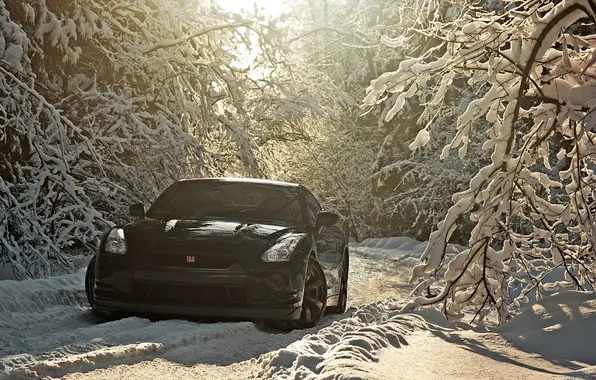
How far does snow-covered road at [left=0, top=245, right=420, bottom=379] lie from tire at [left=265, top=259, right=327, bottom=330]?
15 centimetres

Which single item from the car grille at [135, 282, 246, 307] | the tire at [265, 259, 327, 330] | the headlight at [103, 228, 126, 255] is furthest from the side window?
the headlight at [103, 228, 126, 255]

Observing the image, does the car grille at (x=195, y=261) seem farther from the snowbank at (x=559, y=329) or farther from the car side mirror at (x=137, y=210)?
the snowbank at (x=559, y=329)

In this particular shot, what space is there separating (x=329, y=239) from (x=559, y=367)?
12.9ft

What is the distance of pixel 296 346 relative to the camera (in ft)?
18.5

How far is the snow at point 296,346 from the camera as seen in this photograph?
5191 mm

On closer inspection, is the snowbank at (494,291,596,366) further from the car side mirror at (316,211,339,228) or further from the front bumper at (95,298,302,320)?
the car side mirror at (316,211,339,228)

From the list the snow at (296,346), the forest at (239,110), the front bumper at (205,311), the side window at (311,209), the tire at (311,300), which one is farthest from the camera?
the side window at (311,209)

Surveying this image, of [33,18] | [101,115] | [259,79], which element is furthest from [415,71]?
[259,79]

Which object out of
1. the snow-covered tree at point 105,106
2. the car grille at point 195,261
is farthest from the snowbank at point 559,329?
the snow-covered tree at point 105,106

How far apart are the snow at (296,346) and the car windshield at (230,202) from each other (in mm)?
1346

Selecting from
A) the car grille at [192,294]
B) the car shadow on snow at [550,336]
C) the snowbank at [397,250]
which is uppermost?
the car grille at [192,294]

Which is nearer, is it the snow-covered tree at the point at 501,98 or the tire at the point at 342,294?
the snow-covered tree at the point at 501,98

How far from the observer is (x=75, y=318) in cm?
780

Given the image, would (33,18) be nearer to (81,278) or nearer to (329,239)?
(81,278)
